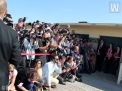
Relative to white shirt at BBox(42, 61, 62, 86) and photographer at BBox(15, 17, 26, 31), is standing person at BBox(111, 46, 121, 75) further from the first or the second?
photographer at BBox(15, 17, 26, 31)

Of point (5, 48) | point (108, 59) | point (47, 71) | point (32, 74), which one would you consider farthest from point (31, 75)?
point (108, 59)

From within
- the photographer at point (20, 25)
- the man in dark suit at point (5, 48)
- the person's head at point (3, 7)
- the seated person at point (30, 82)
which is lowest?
the seated person at point (30, 82)

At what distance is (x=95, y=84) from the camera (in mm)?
16125

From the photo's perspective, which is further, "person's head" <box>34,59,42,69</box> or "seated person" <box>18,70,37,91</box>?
"person's head" <box>34,59,42,69</box>

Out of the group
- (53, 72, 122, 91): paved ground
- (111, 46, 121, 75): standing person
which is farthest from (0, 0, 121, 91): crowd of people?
(111, 46, 121, 75): standing person

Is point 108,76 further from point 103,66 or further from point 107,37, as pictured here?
point 107,37

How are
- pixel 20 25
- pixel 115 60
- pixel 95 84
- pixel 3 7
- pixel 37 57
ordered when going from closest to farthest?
pixel 3 7 < pixel 37 57 < pixel 20 25 < pixel 95 84 < pixel 115 60

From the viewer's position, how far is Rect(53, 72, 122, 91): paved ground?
13575 mm

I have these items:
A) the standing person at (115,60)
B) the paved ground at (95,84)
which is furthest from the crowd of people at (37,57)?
the standing person at (115,60)

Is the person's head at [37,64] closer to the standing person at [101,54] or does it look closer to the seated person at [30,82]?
the seated person at [30,82]

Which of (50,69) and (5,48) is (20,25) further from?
(5,48)

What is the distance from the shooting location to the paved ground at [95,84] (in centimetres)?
1357

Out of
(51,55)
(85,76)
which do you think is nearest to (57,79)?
(51,55)

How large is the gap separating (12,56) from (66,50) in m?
11.1
